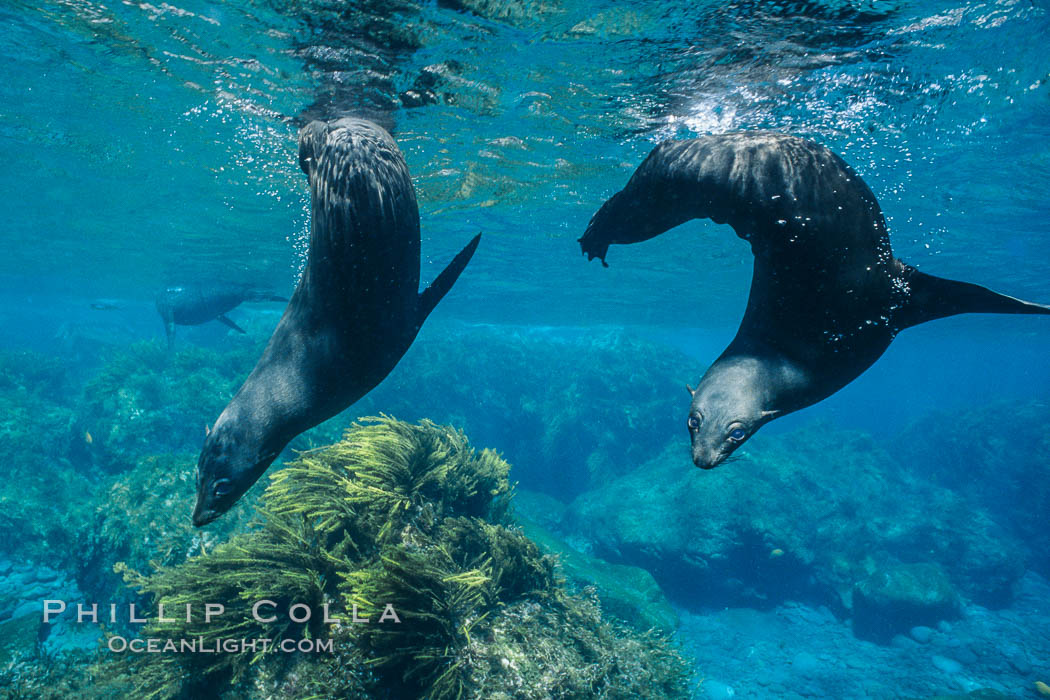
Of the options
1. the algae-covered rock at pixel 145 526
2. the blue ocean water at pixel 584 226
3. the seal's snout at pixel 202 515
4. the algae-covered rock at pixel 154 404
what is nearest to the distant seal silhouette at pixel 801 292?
the seal's snout at pixel 202 515

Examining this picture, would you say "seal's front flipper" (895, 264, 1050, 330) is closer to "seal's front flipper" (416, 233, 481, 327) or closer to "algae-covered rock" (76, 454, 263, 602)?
"seal's front flipper" (416, 233, 481, 327)

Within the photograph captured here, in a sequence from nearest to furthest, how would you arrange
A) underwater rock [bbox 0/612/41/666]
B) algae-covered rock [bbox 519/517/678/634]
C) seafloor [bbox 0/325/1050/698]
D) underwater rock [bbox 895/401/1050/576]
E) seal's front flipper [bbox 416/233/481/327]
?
seal's front flipper [bbox 416/233/481/327], seafloor [bbox 0/325/1050/698], underwater rock [bbox 0/612/41/666], algae-covered rock [bbox 519/517/678/634], underwater rock [bbox 895/401/1050/576]

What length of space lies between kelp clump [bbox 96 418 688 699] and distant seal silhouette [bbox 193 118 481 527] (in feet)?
5.96

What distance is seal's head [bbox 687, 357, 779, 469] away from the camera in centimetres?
233

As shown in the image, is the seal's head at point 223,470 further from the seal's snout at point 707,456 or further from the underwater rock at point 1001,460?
the underwater rock at point 1001,460

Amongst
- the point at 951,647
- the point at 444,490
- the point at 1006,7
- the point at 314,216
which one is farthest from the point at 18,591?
the point at 951,647

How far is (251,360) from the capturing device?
17.2m

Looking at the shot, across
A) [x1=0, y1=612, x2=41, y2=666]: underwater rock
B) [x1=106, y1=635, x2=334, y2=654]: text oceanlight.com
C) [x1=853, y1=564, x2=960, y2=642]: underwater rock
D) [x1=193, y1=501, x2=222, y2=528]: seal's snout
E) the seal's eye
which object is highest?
the seal's eye

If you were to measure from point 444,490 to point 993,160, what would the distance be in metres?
13.5

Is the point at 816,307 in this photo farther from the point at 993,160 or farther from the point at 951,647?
→ the point at 951,647

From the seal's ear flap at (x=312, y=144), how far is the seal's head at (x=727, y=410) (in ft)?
10.3

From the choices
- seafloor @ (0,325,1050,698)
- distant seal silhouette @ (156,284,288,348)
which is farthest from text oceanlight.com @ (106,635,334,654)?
distant seal silhouette @ (156,284,288,348)

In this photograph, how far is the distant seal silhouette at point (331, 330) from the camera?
2.58 metres

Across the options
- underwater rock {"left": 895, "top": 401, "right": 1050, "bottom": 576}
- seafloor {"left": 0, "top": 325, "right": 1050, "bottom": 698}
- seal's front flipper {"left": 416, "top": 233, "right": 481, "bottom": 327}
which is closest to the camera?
seal's front flipper {"left": 416, "top": 233, "right": 481, "bottom": 327}
